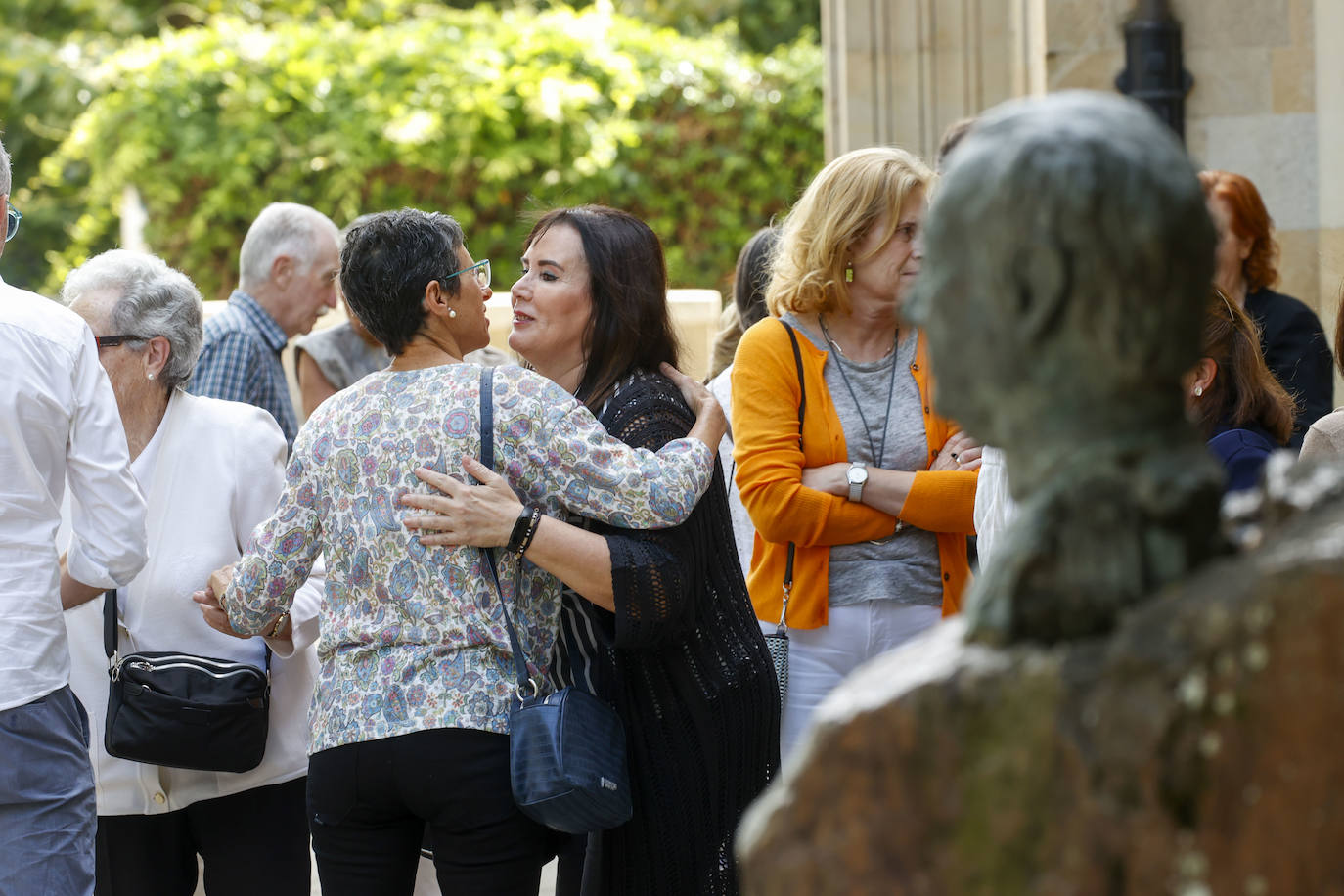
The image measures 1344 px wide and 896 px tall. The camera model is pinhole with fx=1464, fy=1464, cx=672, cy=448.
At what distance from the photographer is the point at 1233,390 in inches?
117

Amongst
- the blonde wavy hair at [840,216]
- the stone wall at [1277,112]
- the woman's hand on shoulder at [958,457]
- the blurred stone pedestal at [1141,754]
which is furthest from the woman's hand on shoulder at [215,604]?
the stone wall at [1277,112]

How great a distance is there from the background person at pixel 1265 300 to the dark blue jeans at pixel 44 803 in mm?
3220

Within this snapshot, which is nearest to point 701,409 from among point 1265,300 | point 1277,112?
point 1265,300

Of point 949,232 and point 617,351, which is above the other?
point 949,232

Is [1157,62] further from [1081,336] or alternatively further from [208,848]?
[1081,336]

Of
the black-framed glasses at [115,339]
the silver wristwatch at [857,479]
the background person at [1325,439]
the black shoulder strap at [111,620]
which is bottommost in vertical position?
the black shoulder strap at [111,620]

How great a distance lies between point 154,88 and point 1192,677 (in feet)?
34.6

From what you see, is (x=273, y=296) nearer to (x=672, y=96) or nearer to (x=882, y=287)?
(x=882, y=287)

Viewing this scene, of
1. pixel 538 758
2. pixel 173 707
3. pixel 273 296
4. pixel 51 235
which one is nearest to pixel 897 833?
pixel 538 758

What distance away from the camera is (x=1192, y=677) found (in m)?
1.10

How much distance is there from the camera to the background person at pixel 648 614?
106 inches

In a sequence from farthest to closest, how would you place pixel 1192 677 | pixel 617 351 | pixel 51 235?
1. pixel 51 235
2. pixel 617 351
3. pixel 1192 677

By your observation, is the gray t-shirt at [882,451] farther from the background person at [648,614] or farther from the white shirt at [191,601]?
the white shirt at [191,601]

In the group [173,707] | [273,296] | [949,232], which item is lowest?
[173,707]
